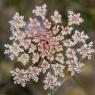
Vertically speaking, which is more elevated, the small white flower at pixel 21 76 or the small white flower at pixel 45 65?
the small white flower at pixel 45 65

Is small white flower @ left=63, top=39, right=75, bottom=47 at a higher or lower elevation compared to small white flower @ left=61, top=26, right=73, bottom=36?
lower

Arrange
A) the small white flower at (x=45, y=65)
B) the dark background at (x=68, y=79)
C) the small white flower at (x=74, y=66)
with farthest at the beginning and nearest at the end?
1. the dark background at (x=68, y=79)
2. the small white flower at (x=74, y=66)
3. the small white flower at (x=45, y=65)

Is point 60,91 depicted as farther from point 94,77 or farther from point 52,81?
point 52,81

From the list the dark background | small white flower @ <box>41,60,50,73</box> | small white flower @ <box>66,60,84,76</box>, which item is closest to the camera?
small white flower @ <box>41,60,50,73</box>

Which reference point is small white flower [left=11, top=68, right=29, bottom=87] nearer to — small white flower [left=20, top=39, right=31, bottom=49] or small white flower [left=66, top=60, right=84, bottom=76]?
small white flower [left=20, top=39, right=31, bottom=49]

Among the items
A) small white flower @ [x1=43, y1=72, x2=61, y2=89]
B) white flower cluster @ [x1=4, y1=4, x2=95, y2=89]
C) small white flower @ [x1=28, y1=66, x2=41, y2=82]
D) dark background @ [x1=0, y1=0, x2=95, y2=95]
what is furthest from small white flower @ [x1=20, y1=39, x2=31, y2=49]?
dark background @ [x1=0, y1=0, x2=95, y2=95]

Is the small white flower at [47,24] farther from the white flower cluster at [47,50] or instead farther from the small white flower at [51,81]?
the small white flower at [51,81]

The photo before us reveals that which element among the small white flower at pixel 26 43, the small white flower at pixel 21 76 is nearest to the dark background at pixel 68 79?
the small white flower at pixel 21 76

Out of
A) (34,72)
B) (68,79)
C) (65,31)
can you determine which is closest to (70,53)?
(65,31)
